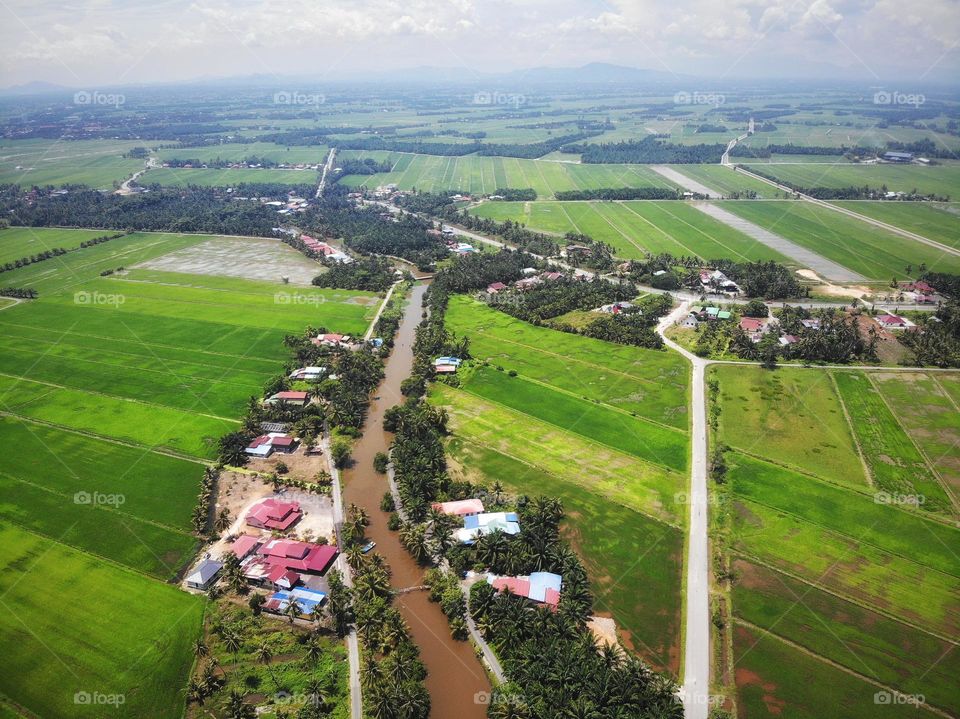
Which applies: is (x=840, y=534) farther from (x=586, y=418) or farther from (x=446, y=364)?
(x=446, y=364)

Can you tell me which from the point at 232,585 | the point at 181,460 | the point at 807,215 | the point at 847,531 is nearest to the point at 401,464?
the point at 232,585

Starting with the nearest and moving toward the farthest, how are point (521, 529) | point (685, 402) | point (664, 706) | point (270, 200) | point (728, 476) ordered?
1. point (664, 706)
2. point (521, 529)
3. point (728, 476)
4. point (685, 402)
5. point (270, 200)

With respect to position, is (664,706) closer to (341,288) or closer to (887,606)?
(887,606)

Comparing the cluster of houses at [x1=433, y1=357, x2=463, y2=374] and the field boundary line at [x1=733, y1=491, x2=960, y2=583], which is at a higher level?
the cluster of houses at [x1=433, y1=357, x2=463, y2=374]
